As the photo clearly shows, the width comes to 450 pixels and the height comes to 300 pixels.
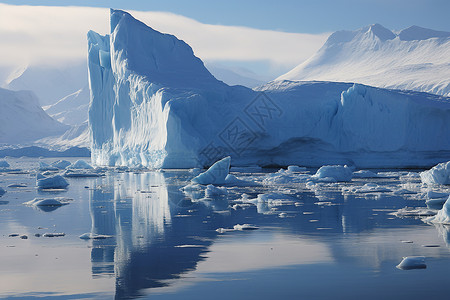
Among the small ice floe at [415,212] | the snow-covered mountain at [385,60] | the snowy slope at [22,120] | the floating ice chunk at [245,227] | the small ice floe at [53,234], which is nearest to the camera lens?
the small ice floe at [53,234]

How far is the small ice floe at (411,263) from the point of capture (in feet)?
23.4

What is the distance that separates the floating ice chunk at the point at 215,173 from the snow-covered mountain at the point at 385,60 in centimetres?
3598

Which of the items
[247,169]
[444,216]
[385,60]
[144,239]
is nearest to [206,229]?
[144,239]

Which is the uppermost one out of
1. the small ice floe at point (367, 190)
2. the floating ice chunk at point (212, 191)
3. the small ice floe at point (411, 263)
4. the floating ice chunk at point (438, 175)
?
the floating ice chunk at point (438, 175)

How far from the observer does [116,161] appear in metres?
31.5

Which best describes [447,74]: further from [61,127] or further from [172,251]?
[172,251]

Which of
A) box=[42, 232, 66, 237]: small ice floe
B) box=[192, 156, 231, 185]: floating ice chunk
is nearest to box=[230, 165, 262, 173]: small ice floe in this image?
box=[192, 156, 231, 185]: floating ice chunk

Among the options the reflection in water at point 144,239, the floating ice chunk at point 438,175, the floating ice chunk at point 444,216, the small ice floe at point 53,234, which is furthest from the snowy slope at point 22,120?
the floating ice chunk at point 444,216

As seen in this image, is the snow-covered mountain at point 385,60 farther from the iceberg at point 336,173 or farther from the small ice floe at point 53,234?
the small ice floe at point 53,234

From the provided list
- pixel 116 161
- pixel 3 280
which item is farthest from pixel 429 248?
pixel 116 161

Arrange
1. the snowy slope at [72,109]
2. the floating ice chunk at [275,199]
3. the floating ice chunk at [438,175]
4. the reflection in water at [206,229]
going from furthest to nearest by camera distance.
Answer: the snowy slope at [72,109]
the floating ice chunk at [438,175]
the floating ice chunk at [275,199]
the reflection in water at [206,229]

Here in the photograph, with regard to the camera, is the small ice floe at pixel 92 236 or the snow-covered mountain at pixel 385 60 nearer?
the small ice floe at pixel 92 236

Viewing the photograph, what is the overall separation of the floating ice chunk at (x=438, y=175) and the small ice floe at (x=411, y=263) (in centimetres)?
1095

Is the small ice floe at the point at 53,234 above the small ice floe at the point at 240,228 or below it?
above
